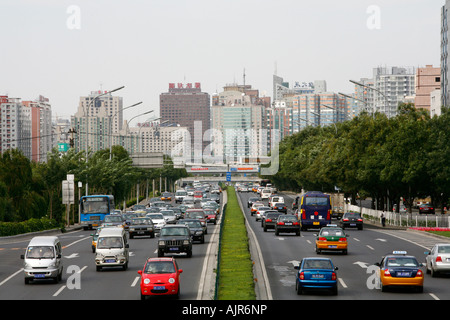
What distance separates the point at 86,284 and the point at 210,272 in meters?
5.76

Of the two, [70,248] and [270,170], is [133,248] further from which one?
[270,170]

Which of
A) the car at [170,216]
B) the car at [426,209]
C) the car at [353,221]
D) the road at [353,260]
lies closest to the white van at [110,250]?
the road at [353,260]

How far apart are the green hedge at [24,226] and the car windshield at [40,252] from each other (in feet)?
87.8

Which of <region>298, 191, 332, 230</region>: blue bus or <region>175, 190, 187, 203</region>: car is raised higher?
<region>298, 191, 332, 230</region>: blue bus

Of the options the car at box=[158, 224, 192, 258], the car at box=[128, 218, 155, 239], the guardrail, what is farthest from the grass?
the guardrail

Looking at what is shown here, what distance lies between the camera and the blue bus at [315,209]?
6488cm

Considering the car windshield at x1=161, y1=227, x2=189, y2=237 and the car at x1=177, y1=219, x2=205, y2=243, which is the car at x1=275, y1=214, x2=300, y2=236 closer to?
the car at x1=177, y1=219, x2=205, y2=243

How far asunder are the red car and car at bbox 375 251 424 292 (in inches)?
295

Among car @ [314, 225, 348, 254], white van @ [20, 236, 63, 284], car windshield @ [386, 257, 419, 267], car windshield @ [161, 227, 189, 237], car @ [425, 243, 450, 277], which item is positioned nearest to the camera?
car windshield @ [386, 257, 419, 267]

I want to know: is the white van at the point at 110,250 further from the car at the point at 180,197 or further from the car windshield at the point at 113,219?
the car at the point at 180,197

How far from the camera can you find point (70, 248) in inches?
2012

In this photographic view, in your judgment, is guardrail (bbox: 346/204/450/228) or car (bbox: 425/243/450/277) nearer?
car (bbox: 425/243/450/277)

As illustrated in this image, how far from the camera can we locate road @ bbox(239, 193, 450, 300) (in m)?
28.6

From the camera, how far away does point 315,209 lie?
6506cm
